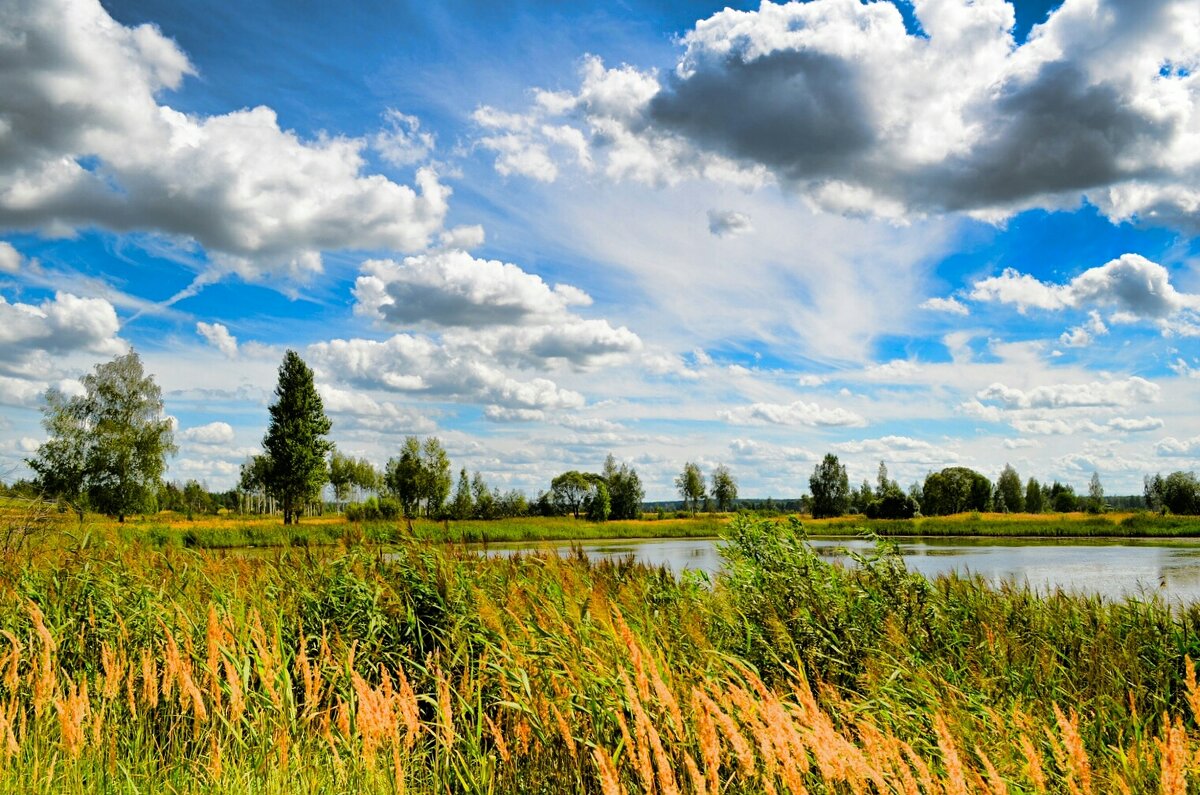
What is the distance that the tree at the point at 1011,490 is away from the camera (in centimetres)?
9606

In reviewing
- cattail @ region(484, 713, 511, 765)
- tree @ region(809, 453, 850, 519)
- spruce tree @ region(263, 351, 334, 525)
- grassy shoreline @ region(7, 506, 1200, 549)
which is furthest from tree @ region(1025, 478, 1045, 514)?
cattail @ region(484, 713, 511, 765)

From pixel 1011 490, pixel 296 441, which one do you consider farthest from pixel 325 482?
pixel 1011 490

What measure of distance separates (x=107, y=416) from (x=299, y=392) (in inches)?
438

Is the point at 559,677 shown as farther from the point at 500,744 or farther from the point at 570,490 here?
the point at 570,490

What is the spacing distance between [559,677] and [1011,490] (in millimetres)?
107188

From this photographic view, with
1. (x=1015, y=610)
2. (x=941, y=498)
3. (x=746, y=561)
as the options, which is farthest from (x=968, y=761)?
(x=941, y=498)

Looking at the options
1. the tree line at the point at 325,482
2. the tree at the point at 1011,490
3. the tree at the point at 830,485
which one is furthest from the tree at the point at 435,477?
the tree at the point at 1011,490

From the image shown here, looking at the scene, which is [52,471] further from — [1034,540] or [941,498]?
[941,498]

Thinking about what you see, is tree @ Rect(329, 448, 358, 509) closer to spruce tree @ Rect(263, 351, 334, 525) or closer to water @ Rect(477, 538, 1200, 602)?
spruce tree @ Rect(263, 351, 334, 525)

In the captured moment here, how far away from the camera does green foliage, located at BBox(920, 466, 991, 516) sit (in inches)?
3184

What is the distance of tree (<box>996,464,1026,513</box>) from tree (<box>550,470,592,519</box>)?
53.7 metres

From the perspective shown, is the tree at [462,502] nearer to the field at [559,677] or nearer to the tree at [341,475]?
the tree at [341,475]

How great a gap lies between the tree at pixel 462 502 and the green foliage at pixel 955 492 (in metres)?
48.1

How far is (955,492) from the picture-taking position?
80.7 metres
